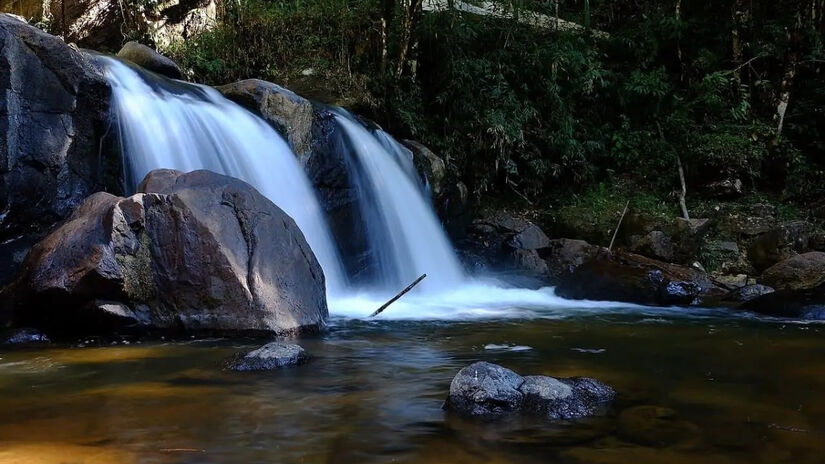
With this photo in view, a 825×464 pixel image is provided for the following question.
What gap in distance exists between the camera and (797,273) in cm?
924

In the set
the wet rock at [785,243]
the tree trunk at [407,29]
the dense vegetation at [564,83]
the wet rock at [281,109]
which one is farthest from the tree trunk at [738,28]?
the wet rock at [281,109]

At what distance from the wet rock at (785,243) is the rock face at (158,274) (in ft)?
27.2

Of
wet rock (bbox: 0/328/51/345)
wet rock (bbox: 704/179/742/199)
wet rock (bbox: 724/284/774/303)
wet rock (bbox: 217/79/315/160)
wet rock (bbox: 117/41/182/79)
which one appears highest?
wet rock (bbox: 117/41/182/79)

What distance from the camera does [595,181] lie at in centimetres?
1414

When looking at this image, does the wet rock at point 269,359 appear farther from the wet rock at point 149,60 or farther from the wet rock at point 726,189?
the wet rock at point 726,189

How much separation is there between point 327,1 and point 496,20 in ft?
12.1

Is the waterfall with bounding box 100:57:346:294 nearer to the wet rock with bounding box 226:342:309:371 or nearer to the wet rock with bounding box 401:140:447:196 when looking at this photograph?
the wet rock with bounding box 401:140:447:196

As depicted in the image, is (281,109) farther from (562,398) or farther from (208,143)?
(562,398)

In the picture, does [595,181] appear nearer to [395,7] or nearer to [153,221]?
[395,7]

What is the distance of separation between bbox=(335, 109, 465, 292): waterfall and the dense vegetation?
5.74 feet

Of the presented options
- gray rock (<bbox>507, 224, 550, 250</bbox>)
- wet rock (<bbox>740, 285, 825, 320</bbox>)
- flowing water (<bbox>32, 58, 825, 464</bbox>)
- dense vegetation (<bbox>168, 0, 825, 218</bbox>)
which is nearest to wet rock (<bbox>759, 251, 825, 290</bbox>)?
wet rock (<bbox>740, 285, 825, 320</bbox>)

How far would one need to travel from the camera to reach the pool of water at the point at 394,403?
2885 mm

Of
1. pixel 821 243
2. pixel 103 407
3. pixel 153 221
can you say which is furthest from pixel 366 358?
pixel 821 243

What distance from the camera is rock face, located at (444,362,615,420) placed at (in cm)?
336
